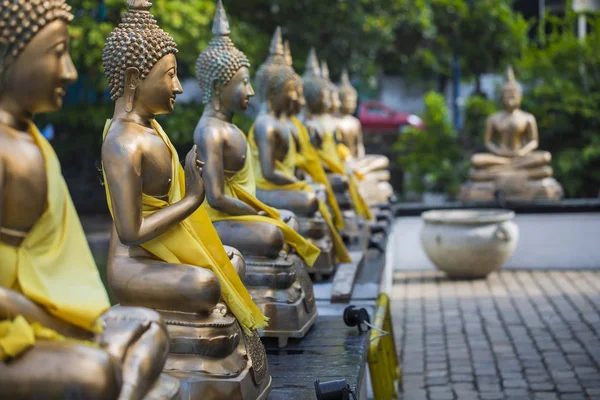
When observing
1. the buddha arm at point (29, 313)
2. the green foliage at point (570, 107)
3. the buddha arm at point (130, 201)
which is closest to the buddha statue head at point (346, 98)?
the green foliage at point (570, 107)

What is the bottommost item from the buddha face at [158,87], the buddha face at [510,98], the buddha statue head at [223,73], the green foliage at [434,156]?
the green foliage at [434,156]

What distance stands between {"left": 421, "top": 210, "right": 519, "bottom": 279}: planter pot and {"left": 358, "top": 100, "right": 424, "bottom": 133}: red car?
1366cm

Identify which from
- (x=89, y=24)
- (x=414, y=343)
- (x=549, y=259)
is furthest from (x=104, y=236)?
(x=414, y=343)

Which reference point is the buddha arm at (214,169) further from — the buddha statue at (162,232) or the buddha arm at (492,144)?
the buddha arm at (492,144)

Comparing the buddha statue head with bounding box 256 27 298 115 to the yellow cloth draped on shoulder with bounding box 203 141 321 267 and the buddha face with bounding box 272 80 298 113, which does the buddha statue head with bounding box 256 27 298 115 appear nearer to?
the buddha face with bounding box 272 80 298 113

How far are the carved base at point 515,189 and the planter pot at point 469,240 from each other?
227 centimetres

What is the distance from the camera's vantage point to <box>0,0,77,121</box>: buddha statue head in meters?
2.21

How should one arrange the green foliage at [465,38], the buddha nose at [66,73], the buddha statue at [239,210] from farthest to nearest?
1. the green foliage at [465,38]
2. the buddha statue at [239,210]
3. the buddha nose at [66,73]

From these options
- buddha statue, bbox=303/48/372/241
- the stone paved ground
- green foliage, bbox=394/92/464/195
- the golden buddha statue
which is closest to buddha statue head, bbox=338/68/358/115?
buddha statue, bbox=303/48/372/241

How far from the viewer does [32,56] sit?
7.32ft

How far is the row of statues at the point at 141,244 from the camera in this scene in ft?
7.22

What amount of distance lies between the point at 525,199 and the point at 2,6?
379 inches

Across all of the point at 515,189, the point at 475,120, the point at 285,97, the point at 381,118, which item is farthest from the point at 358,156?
the point at 381,118

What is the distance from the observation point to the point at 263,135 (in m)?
5.68
